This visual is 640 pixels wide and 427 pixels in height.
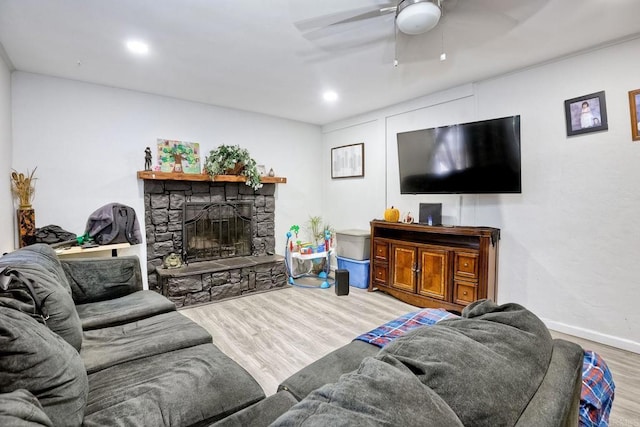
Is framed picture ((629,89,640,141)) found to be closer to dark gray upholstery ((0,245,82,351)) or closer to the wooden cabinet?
the wooden cabinet

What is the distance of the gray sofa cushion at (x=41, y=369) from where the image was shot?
36.4 inches

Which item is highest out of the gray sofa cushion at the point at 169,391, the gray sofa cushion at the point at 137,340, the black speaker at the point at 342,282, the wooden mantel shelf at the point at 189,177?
the wooden mantel shelf at the point at 189,177

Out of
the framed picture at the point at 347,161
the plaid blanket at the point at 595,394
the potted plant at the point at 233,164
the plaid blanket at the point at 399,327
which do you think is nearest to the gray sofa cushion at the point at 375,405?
the plaid blanket at the point at 595,394

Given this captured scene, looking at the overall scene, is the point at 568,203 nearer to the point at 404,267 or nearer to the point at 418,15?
the point at 404,267

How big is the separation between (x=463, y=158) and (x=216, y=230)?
3.32m

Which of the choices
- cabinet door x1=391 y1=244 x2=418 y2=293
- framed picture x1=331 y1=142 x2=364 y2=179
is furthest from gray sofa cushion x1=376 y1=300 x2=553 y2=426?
framed picture x1=331 y1=142 x2=364 y2=179

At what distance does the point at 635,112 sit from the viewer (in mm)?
2504

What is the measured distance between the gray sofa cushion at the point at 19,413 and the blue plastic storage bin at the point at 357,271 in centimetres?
382

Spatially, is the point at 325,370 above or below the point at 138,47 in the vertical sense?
below

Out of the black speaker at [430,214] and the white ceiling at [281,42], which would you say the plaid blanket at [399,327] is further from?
the white ceiling at [281,42]

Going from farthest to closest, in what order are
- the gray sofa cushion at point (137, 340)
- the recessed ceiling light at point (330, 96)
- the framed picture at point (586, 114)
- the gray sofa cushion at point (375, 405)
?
the recessed ceiling light at point (330, 96) < the framed picture at point (586, 114) < the gray sofa cushion at point (137, 340) < the gray sofa cushion at point (375, 405)

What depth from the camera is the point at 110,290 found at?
253 cm

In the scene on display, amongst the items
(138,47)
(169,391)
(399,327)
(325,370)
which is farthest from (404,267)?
(138,47)

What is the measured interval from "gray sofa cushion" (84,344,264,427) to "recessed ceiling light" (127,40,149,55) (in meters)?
2.43
